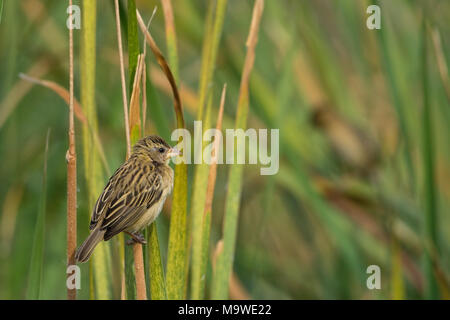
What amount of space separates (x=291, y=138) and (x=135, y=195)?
192 cm

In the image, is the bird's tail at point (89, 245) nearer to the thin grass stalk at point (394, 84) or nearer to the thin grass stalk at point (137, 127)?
the thin grass stalk at point (137, 127)

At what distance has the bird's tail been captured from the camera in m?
A: 1.25

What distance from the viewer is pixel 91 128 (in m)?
1.57

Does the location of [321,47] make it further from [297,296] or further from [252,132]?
[297,296]

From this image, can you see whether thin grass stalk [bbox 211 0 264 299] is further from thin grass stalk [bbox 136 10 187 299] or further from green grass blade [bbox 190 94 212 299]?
thin grass stalk [bbox 136 10 187 299]

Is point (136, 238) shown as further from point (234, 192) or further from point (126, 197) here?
point (234, 192)

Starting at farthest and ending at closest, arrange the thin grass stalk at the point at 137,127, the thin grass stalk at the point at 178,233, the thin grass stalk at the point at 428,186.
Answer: the thin grass stalk at the point at 428,186 < the thin grass stalk at the point at 178,233 < the thin grass stalk at the point at 137,127

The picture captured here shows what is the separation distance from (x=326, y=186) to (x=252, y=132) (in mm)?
486

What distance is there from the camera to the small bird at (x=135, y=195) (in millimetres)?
1295

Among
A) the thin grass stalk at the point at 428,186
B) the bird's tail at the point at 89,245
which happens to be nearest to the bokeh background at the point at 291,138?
the thin grass stalk at the point at 428,186

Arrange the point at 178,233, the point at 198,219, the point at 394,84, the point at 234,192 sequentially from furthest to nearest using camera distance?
the point at 394,84
the point at 234,192
the point at 198,219
the point at 178,233

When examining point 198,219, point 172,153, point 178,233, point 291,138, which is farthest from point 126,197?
point 291,138

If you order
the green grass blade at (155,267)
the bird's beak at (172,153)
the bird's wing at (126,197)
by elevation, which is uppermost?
the bird's beak at (172,153)
